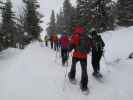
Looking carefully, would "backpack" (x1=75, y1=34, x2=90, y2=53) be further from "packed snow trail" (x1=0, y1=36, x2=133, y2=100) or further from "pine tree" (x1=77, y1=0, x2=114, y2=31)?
"pine tree" (x1=77, y1=0, x2=114, y2=31)

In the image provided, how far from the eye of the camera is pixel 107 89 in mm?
9883

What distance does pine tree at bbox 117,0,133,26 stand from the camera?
39.2 metres

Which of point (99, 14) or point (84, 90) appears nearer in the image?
point (84, 90)

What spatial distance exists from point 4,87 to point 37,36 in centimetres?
4364

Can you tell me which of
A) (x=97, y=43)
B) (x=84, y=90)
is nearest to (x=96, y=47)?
(x=97, y=43)

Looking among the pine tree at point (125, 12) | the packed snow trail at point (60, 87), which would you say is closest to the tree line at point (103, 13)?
the pine tree at point (125, 12)

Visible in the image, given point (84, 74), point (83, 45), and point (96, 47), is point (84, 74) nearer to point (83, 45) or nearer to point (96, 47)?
point (83, 45)

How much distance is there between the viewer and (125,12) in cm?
3988

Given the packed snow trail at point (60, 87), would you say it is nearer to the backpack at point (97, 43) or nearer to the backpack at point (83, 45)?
the backpack at point (97, 43)

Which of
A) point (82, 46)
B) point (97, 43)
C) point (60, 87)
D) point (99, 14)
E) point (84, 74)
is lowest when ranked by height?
point (60, 87)

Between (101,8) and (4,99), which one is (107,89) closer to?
(4,99)

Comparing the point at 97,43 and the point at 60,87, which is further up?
the point at 97,43

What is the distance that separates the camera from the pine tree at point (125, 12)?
39219mm

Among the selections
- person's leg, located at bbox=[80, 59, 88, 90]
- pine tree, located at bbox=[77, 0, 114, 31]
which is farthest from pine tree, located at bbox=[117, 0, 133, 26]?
person's leg, located at bbox=[80, 59, 88, 90]
